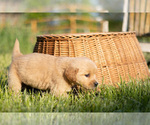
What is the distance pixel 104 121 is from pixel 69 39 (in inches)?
55.9

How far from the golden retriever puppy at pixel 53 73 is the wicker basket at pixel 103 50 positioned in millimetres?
405

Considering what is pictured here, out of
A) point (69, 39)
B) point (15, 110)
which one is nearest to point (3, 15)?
point (69, 39)

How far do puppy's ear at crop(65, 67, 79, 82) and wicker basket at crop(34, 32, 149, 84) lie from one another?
0.59 meters

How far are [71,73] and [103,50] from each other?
2.92 feet

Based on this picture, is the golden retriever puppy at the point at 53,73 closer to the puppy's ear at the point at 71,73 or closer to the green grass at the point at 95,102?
the puppy's ear at the point at 71,73

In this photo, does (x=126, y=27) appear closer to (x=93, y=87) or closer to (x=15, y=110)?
(x=93, y=87)

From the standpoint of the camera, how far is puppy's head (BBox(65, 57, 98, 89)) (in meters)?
2.42

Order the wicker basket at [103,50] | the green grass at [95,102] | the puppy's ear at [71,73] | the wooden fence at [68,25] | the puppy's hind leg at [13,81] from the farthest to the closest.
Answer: the wooden fence at [68,25] < the wicker basket at [103,50] < the puppy's hind leg at [13,81] < the puppy's ear at [71,73] < the green grass at [95,102]

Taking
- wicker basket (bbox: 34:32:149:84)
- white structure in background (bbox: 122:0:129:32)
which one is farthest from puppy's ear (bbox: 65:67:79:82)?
white structure in background (bbox: 122:0:129:32)

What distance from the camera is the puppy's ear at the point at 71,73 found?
2.41 meters

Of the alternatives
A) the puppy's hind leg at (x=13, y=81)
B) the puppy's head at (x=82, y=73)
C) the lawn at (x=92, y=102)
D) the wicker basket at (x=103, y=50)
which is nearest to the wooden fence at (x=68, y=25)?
the wicker basket at (x=103, y=50)

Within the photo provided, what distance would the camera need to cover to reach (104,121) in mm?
1903

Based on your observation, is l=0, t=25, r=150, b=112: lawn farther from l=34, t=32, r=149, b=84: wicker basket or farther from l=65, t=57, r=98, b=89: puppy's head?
l=34, t=32, r=149, b=84: wicker basket

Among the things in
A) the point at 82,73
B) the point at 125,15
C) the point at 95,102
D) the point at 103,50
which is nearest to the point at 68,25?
the point at 125,15
